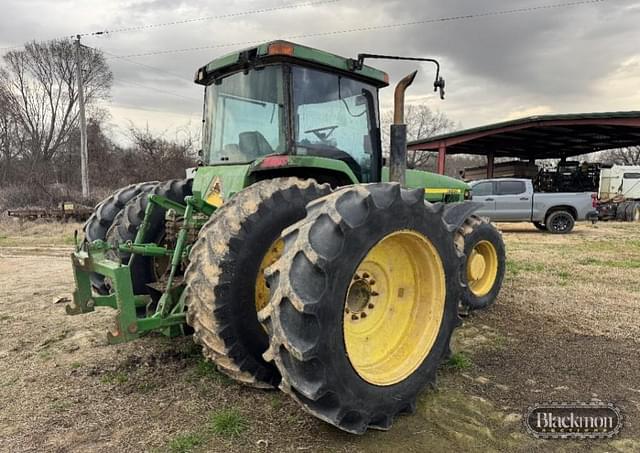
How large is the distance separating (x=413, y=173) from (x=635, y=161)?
57928 millimetres

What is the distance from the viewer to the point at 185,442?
2.54 meters

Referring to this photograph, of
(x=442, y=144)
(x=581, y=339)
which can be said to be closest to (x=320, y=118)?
(x=581, y=339)

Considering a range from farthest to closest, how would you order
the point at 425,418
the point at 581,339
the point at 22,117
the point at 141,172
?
1. the point at 22,117
2. the point at 141,172
3. the point at 581,339
4. the point at 425,418

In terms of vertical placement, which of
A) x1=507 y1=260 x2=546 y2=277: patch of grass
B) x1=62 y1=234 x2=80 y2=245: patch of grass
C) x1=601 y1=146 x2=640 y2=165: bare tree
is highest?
x1=601 y1=146 x2=640 y2=165: bare tree

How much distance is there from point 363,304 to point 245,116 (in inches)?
74.0

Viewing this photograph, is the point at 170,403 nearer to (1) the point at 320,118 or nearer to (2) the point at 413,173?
(1) the point at 320,118

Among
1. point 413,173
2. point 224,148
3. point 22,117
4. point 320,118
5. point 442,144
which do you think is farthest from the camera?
point 22,117

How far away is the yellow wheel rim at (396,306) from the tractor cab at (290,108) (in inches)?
39.7

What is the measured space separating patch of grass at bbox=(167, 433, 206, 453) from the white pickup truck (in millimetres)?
13286

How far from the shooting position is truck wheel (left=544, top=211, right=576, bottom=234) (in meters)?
14.4

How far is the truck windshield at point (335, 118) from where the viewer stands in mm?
3520

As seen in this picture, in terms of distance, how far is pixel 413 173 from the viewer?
549cm

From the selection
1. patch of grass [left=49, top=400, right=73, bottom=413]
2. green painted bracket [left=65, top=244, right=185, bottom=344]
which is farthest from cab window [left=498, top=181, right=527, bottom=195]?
patch of grass [left=49, top=400, right=73, bottom=413]

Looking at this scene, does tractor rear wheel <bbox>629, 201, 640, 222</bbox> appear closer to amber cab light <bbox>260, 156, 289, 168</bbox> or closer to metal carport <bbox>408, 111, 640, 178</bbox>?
metal carport <bbox>408, 111, 640, 178</bbox>
